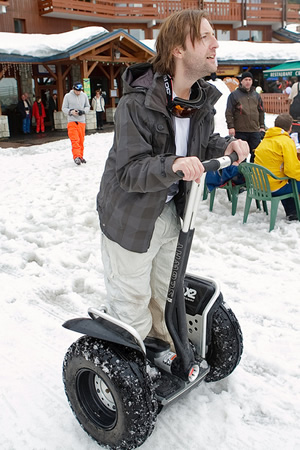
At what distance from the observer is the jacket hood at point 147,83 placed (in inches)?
75.1

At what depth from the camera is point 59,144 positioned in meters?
13.4

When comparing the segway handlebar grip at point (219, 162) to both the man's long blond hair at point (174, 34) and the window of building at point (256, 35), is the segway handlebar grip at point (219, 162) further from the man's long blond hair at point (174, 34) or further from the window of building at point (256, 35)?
the window of building at point (256, 35)

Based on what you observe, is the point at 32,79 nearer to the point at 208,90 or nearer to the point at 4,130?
the point at 4,130

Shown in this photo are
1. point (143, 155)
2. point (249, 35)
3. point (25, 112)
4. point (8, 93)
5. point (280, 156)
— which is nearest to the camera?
point (143, 155)

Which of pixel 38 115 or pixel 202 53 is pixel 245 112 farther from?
pixel 38 115

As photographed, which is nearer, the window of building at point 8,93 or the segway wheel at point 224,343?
the segway wheel at point 224,343

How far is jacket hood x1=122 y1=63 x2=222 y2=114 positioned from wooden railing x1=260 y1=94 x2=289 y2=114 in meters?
19.5

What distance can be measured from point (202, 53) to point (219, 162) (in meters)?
0.47

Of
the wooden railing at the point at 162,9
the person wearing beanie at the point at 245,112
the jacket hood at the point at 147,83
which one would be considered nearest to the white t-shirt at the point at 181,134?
the jacket hood at the point at 147,83

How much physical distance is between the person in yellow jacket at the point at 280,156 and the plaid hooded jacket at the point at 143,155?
3.35 m

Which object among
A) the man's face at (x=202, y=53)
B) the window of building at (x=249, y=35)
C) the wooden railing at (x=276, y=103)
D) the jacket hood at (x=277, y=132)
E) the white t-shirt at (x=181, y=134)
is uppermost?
the window of building at (x=249, y=35)

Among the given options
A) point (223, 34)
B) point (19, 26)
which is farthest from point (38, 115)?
point (223, 34)

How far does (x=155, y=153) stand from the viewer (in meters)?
2.01

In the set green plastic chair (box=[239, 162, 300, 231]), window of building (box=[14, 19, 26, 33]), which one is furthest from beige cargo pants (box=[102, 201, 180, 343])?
window of building (box=[14, 19, 26, 33])
